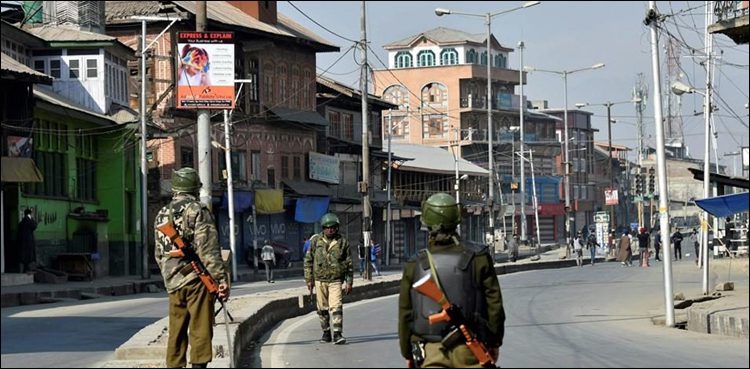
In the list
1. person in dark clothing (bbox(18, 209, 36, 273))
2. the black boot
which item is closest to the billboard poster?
the black boot

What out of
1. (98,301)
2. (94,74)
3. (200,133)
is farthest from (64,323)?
(94,74)

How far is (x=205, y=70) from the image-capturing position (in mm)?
22203

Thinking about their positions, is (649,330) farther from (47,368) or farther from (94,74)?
(94,74)

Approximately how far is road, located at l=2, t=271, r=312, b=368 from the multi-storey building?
88851mm

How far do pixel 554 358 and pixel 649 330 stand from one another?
19.9 feet

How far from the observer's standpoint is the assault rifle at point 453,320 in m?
8.30

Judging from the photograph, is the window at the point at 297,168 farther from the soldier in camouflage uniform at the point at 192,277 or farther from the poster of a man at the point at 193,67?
the soldier in camouflage uniform at the point at 192,277

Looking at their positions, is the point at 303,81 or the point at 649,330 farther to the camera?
the point at 303,81

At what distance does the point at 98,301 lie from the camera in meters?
35.0

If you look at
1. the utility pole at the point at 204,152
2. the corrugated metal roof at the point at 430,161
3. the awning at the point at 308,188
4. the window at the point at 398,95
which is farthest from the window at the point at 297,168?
the window at the point at 398,95

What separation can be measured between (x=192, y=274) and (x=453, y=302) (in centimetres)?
402

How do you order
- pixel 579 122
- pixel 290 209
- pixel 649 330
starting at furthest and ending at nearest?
1. pixel 579 122
2. pixel 290 209
3. pixel 649 330

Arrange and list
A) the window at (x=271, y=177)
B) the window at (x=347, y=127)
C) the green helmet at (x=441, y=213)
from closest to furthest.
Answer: the green helmet at (x=441, y=213), the window at (x=271, y=177), the window at (x=347, y=127)

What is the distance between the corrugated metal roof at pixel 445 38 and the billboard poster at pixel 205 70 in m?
103
